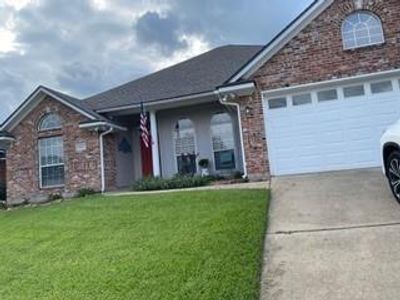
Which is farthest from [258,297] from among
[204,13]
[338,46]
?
[204,13]

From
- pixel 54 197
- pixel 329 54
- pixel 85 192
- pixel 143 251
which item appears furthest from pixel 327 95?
pixel 54 197

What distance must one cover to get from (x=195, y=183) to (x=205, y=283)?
330 inches

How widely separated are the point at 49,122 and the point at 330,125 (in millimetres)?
10201

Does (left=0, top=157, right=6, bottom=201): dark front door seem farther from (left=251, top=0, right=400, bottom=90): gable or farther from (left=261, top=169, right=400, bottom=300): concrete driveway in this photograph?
(left=261, top=169, right=400, bottom=300): concrete driveway

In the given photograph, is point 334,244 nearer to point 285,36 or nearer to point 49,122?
point 285,36

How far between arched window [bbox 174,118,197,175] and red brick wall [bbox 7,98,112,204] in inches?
123

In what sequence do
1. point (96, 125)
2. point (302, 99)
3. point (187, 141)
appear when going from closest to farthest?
point (302, 99)
point (96, 125)
point (187, 141)

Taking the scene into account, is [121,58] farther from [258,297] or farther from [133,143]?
[258,297]

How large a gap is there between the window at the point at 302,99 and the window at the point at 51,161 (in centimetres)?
857

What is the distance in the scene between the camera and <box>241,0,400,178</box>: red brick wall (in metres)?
11.7

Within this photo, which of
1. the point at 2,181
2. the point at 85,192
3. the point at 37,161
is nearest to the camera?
the point at 85,192

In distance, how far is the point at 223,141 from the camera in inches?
616

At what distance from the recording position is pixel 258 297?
4.64 metres

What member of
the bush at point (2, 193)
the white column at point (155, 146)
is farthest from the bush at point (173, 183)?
the bush at point (2, 193)
